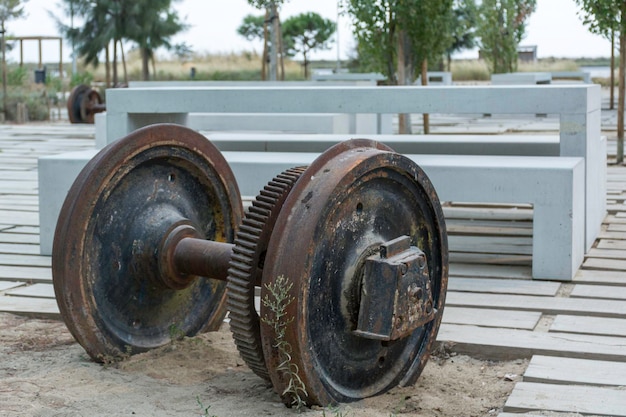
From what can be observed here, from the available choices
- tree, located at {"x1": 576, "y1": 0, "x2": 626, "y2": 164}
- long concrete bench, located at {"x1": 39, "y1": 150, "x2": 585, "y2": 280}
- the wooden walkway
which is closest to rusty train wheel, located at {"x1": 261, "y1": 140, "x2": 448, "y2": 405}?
the wooden walkway

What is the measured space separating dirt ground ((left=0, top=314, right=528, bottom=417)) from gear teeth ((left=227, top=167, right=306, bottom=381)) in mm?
195

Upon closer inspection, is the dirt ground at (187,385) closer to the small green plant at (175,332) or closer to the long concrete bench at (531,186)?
the small green plant at (175,332)

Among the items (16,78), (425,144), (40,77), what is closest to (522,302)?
(425,144)

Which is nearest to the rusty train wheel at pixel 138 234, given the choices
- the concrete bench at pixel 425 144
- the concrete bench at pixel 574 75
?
the concrete bench at pixel 425 144

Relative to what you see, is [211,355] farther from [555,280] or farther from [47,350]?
[555,280]

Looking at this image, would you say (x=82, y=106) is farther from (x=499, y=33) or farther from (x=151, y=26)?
(x=151, y=26)

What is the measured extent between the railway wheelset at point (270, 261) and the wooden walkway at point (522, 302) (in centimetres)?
48

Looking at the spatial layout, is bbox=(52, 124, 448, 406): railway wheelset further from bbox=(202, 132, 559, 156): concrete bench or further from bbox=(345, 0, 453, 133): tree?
bbox=(345, 0, 453, 133): tree

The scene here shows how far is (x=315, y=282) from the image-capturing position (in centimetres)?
284

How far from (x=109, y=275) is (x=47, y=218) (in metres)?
2.18

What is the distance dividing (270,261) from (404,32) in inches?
351

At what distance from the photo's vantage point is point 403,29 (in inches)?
443

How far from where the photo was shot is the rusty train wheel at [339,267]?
9.07 ft

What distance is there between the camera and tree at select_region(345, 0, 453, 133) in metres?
11.1
